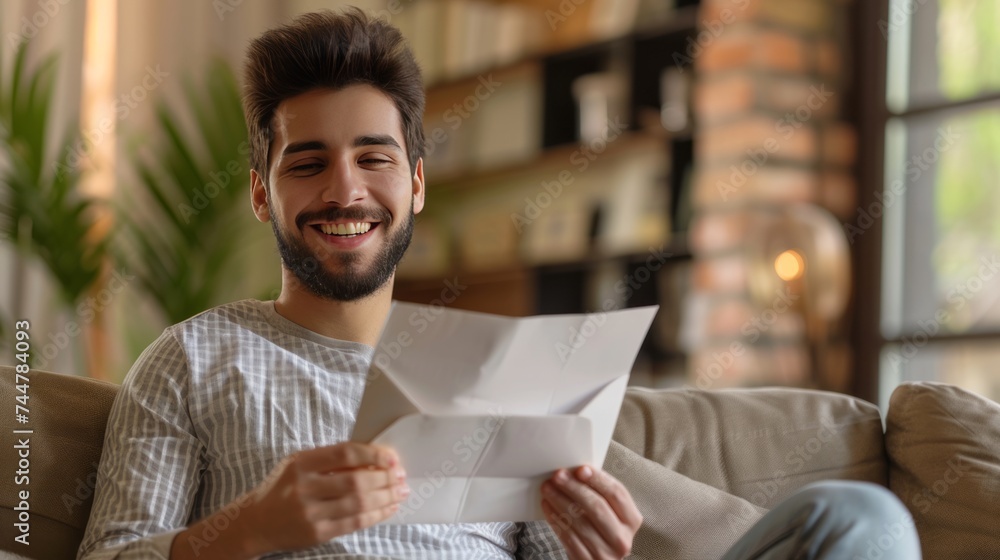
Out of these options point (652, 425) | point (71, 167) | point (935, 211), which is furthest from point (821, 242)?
point (71, 167)

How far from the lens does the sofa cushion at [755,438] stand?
5.81 ft

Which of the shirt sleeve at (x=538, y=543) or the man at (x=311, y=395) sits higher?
the man at (x=311, y=395)

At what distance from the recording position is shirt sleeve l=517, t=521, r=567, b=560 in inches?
59.5

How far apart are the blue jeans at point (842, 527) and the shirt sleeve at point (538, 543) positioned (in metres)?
0.45

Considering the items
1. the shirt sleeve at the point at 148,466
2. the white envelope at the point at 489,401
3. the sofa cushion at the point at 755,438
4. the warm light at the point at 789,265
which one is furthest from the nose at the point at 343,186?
the warm light at the point at 789,265

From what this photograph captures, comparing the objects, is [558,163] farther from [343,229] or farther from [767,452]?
[343,229]

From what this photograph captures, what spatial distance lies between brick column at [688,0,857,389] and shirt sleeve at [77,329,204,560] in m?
2.36

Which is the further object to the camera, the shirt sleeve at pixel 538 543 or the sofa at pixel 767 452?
the sofa at pixel 767 452

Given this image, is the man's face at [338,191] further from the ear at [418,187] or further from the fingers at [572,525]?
the fingers at [572,525]

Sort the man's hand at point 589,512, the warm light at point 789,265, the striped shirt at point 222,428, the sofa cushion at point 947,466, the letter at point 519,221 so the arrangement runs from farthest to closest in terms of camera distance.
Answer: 1. the letter at point 519,221
2. the warm light at point 789,265
3. the sofa cushion at point 947,466
4. the striped shirt at point 222,428
5. the man's hand at point 589,512

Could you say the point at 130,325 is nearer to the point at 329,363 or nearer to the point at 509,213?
the point at 509,213

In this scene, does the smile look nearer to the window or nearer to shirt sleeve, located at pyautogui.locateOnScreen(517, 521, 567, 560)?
shirt sleeve, located at pyautogui.locateOnScreen(517, 521, 567, 560)

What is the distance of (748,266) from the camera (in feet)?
10.6

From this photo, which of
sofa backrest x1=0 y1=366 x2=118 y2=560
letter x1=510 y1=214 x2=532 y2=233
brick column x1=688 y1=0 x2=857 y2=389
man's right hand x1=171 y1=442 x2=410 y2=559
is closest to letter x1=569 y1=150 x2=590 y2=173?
letter x1=510 y1=214 x2=532 y2=233
